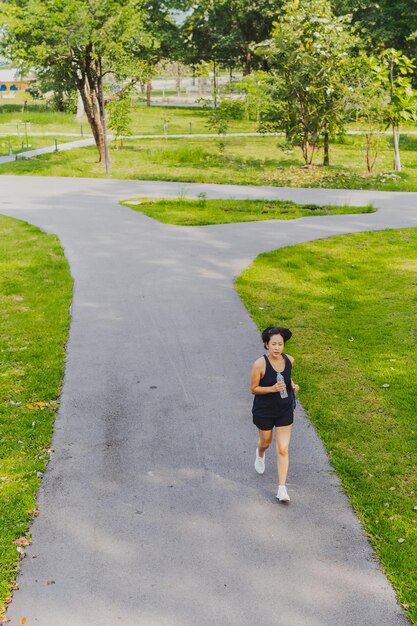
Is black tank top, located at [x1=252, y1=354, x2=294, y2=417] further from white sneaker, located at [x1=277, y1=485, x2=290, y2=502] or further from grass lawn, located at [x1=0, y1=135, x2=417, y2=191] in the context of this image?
grass lawn, located at [x1=0, y1=135, x2=417, y2=191]

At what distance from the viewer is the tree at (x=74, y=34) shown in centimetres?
2364

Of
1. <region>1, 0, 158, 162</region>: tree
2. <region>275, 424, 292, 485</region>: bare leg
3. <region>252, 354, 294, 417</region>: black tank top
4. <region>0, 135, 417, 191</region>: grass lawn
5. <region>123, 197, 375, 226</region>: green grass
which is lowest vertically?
<region>275, 424, 292, 485</region>: bare leg

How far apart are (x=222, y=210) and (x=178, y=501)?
544 inches

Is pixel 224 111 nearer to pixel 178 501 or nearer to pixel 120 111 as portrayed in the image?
pixel 120 111

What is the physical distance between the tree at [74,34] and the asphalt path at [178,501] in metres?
15.5

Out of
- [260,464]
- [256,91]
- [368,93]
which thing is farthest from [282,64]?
[260,464]

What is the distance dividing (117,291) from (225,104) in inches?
647

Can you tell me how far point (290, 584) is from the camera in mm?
4898

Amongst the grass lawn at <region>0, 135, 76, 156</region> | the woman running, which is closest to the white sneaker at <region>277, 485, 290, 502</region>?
the woman running

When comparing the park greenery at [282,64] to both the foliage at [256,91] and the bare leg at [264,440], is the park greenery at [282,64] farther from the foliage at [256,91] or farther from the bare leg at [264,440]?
the bare leg at [264,440]

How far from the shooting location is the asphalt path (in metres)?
4.73

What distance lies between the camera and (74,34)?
23781 mm

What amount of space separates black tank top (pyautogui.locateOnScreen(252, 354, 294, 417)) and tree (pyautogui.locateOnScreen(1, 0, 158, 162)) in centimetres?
2097

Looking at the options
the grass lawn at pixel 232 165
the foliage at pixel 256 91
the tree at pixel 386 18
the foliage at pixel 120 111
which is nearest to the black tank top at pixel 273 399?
the grass lawn at pixel 232 165
